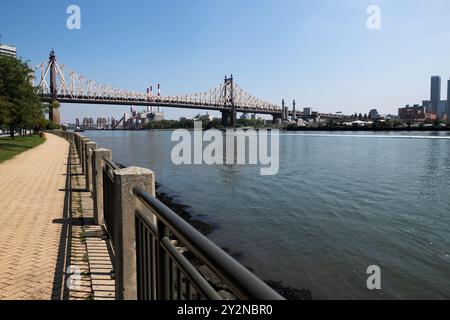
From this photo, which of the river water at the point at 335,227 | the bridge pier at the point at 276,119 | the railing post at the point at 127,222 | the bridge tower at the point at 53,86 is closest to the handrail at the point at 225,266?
the railing post at the point at 127,222

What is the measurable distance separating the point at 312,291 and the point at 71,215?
4.82 meters

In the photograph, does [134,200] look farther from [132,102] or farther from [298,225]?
[132,102]

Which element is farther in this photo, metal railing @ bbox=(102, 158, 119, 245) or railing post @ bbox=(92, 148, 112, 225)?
railing post @ bbox=(92, 148, 112, 225)

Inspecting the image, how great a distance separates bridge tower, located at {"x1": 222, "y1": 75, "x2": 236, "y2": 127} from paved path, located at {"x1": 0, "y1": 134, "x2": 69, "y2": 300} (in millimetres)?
101555

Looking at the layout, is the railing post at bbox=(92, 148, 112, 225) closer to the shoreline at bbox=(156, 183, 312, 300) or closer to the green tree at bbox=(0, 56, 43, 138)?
the shoreline at bbox=(156, 183, 312, 300)

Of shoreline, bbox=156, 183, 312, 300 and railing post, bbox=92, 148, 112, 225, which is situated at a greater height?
railing post, bbox=92, 148, 112, 225

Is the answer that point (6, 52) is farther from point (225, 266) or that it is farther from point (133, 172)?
point (225, 266)

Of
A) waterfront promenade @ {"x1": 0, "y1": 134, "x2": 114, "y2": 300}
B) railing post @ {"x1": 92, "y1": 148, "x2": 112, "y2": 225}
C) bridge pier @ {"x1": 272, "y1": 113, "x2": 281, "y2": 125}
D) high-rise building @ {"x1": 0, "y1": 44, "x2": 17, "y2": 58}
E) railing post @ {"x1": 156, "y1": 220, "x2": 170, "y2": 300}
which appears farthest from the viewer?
bridge pier @ {"x1": 272, "y1": 113, "x2": 281, "y2": 125}

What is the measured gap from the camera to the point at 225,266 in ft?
4.65

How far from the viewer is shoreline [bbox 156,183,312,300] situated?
7355 mm

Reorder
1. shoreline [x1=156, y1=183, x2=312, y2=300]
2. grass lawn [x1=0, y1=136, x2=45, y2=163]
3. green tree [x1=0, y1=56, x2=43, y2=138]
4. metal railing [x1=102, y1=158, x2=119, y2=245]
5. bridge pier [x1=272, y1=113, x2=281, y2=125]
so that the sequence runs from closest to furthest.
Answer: metal railing [x1=102, y1=158, x2=119, y2=245], shoreline [x1=156, y1=183, x2=312, y2=300], grass lawn [x1=0, y1=136, x2=45, y2=163], green tree [x1=0, y1=56, x2=43, y2=138], bridge pier [x1=272, y1=113, x2=281, y2=125]

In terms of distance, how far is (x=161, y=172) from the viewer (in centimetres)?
2692

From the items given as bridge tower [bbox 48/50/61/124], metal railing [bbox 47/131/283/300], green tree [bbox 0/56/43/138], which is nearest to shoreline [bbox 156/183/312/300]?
metal railing [bbox 47/131/283/300]

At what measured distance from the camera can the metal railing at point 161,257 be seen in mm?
1387
